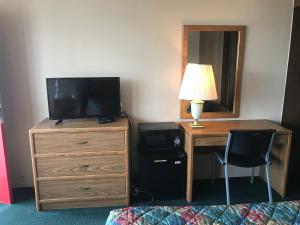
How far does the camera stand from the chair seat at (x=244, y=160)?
247 cm

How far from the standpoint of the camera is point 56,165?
8.01 ft

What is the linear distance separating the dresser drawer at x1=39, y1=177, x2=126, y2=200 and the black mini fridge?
0.23 metres

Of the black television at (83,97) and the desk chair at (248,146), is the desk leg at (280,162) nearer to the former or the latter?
the desk chair at (248,146)

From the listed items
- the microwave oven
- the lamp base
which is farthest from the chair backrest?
the microwave oven

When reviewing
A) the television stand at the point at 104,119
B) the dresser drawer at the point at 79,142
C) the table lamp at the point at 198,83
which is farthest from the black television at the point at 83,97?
the table lamp at the point at 198,83

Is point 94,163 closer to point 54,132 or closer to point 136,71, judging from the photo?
point 54,132

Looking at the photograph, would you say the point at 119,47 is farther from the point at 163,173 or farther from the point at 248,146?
the point at 248,146

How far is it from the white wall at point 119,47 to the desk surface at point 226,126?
314 millimetres

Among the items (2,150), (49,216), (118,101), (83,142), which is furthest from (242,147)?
(2,150)

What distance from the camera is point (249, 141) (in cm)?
239

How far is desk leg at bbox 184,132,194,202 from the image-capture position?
253cm

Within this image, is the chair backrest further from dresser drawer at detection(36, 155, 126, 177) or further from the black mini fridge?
dresser drawer at detection(36, 155, 126, 177)

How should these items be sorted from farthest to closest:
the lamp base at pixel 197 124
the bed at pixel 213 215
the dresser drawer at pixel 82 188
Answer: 1. the lamp base at pixel 197 124
2. the dresser drawer at pixel 82 188
3. the bed at pixel 213 215

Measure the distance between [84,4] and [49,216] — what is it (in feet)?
6.70
